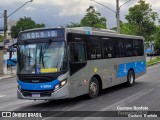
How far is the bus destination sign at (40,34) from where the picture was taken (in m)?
12.4

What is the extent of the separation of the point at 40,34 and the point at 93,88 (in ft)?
10.1

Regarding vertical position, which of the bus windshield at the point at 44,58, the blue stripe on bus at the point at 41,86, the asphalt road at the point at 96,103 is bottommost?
the asphalt road at the point at 96,103

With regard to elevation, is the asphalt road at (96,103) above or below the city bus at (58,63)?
below

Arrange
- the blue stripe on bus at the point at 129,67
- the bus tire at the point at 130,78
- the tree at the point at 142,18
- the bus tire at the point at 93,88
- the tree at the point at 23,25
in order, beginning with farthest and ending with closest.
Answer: the tree at the point at 23,25 < the tree at the point at 142,18 < the bus tire at the point at 130,78 < the blue stripe on bus at the point at 129,67 < the bus tire at the point at 93,88

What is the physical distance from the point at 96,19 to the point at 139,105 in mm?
63976

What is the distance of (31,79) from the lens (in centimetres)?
1223

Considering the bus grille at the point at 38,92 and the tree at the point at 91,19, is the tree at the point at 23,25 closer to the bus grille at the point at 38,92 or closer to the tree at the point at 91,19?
→ the tree at the point at 91,19

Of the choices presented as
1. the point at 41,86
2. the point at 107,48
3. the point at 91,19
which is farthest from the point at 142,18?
the point at 41,86

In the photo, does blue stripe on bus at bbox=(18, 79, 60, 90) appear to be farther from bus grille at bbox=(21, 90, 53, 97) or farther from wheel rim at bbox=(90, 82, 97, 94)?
wheel rim at bbox=(90, 82, 97, 94)

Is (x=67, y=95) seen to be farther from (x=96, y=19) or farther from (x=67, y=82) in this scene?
(x=96, y=19)

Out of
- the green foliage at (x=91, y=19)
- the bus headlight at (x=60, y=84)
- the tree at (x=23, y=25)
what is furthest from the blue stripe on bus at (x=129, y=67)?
the tree at (x=23, y=25)

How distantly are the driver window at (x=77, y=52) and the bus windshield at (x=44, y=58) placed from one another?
0.40m

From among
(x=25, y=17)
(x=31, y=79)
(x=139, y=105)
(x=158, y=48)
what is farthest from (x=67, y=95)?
(x=25, y=17)

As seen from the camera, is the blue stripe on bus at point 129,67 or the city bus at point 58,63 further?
the blue stripe on bus at point 129,67
